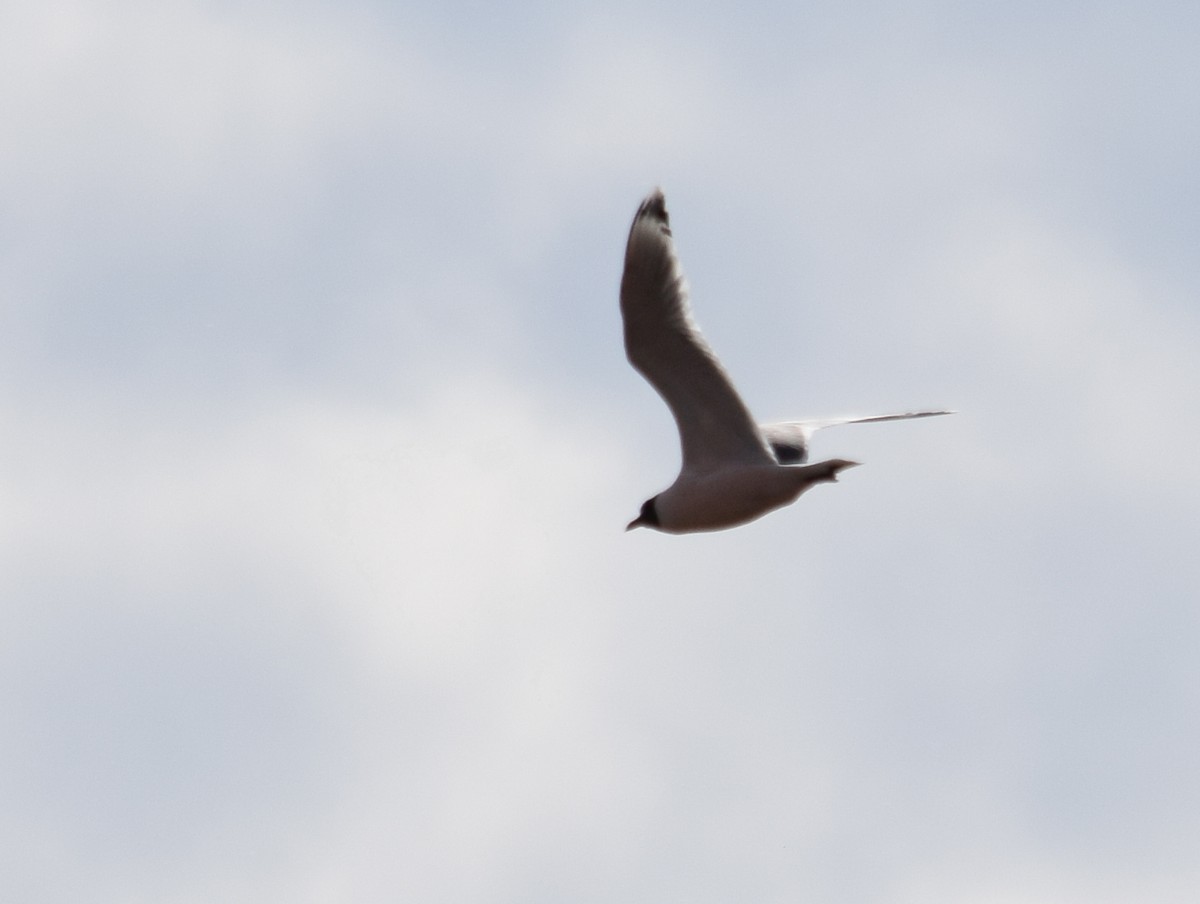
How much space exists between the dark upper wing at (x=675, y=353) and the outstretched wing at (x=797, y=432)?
0.44 meters

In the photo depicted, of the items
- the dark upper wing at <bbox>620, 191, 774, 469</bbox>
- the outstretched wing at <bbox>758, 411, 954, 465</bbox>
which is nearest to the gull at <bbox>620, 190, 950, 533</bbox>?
the dark upper wing at <bbox>620, 191, 774, 469</bbox>

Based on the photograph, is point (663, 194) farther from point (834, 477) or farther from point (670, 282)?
point (834, 477)

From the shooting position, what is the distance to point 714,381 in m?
14.3

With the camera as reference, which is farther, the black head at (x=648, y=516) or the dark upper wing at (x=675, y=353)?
the black head at (x=648, y=516)

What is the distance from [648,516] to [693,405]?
183 centimetres

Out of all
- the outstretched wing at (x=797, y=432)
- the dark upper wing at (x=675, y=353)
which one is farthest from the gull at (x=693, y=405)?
the outstretched wing at (x=797, y=432)

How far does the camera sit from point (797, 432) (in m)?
16.0

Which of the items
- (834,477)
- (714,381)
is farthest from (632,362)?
(834,477)

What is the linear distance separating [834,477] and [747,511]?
3.40ft

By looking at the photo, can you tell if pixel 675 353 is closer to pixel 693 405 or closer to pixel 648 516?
pixel 693 405

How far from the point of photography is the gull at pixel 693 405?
45.9ft

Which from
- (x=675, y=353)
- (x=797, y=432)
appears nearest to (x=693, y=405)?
(x=675, y=353)

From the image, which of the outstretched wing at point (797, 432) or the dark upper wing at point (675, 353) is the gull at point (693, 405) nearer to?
the dark upper wing at point (675, 353)

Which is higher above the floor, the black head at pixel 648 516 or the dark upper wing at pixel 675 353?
the dark upper wing at pixel 675 353
